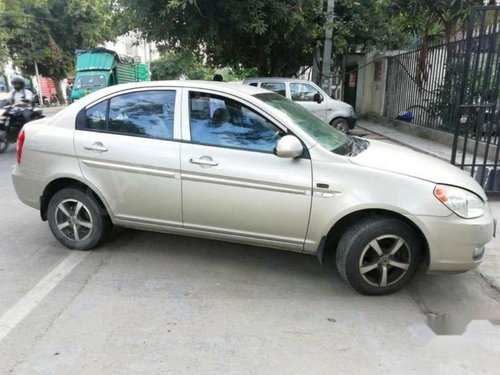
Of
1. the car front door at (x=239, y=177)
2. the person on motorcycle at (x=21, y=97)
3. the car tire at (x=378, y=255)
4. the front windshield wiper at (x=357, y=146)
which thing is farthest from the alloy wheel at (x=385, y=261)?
the person on motorcycle at (x=21, y=97)

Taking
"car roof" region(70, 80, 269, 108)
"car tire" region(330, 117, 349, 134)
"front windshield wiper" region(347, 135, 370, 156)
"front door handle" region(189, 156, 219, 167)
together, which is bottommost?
"car tire" region(330, 117, 349, 134)

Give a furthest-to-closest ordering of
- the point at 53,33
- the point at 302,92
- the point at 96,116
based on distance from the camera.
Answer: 1. the point at 53,33
2. the point at 302,92
3. the point at 96,116

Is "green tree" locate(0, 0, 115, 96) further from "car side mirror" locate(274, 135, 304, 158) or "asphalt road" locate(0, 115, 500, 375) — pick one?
"car side mirror" locate(274, 135, 304, 158)

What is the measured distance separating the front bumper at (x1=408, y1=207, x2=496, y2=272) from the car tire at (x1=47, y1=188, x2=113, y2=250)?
2825 millimetres

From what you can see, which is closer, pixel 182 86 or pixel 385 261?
pixel 385 261

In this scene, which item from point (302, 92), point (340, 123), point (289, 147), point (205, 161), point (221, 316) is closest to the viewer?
point (221, 316)

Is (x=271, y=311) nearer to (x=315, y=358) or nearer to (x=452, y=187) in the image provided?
(x=315, y=358)

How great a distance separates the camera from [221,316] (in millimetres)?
3330

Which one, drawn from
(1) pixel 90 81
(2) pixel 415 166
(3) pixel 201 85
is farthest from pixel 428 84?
(1) pixel 90 81

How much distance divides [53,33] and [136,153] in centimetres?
3073

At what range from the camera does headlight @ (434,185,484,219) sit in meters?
3.38

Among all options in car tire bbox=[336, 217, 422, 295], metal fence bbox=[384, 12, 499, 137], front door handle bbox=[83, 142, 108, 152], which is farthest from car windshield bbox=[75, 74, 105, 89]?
car tire bbox=[336, 217, 422, 295]

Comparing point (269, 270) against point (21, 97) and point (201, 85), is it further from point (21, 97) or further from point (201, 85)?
point (21, 97)

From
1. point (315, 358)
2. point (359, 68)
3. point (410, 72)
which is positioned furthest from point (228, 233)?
point (359, 68)
